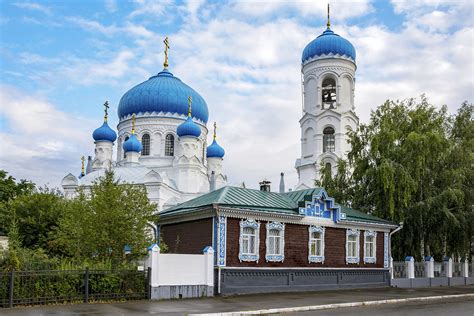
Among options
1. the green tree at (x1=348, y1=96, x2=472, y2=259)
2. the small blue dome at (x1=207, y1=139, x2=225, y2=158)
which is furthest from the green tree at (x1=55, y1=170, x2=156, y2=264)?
the small blue dome at (x1=207, y1=139, x2=225, y2=158)

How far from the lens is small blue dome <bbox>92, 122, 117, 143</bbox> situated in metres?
50.8

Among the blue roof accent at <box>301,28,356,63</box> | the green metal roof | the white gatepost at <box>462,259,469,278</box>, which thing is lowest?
the white gatepost at <box>462,259,469,278</box>

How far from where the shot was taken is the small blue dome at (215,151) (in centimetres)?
5453

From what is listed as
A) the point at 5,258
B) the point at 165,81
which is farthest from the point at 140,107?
the point at 5,258

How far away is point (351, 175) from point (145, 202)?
14565 mm

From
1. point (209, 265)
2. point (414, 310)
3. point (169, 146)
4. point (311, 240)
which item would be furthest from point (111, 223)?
point (169, 146)

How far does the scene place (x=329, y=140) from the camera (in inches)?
1865

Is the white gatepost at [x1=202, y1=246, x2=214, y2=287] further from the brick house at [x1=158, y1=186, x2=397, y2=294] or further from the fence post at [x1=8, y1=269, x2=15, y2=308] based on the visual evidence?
the fence post at [x1=8, y1=269, x2=15, y2=308]

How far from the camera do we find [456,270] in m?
30.5

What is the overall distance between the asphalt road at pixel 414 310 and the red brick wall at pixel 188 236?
596 centimetres

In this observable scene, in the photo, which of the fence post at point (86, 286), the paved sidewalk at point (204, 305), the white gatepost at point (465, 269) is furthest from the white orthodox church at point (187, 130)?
the fence post at point (86, 286)

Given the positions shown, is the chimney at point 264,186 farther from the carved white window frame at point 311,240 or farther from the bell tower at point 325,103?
the bell tower at point 325,103

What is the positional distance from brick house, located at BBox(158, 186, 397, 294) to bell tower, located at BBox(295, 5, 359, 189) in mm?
20786

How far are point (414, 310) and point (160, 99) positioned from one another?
37.5 m
